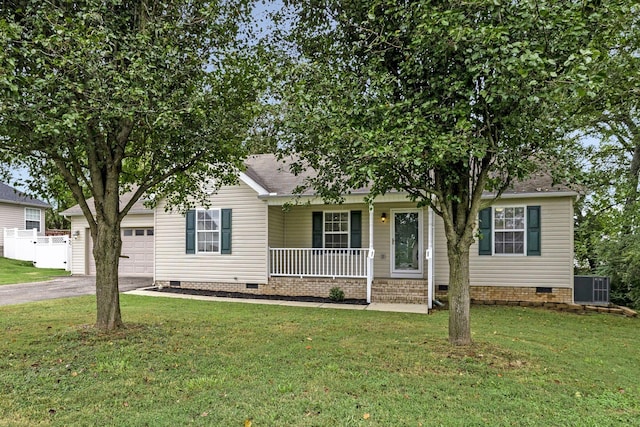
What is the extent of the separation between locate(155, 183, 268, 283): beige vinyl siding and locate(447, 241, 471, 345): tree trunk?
697 centimetres

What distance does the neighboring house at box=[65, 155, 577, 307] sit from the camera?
1069 cm

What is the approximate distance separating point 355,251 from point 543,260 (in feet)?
16.2

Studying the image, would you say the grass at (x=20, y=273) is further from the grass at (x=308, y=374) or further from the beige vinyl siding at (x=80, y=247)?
the grass at (x=308, y=374)

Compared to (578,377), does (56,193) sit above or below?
above

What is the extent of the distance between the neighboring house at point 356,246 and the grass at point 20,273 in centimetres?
525

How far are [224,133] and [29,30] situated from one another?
2756 millimetres

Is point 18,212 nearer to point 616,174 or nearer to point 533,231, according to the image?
point 533,231

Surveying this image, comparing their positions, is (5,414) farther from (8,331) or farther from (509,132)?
(509,132)

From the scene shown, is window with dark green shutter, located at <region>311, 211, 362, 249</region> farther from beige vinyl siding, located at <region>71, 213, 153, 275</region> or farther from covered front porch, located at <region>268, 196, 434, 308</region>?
beige vinyl siding, located at <region>71, 213, 153, 275</region>

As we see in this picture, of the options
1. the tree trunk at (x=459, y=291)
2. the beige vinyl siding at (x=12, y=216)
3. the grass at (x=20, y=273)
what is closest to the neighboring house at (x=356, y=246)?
the tree trunk at (x=459, y=291)

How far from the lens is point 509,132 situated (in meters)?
5.11

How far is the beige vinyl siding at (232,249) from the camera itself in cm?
1188

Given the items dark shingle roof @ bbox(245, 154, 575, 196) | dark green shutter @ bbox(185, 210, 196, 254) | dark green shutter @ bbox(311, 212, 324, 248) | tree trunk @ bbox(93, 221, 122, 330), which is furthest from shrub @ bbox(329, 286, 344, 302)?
tree trunk @ bbox(93, 221, 122, 330)

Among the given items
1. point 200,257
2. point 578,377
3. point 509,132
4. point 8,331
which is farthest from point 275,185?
point 578,377
